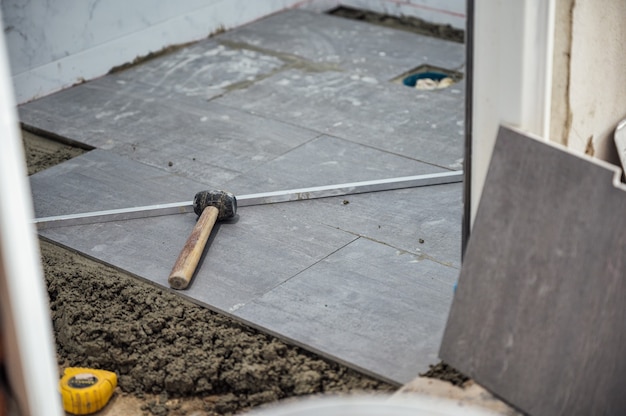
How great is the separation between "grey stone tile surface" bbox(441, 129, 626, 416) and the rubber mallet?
4.28 feet

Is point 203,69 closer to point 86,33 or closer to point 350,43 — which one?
point 86,33

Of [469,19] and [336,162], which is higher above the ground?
[469,19]

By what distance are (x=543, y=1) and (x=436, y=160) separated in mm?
2242

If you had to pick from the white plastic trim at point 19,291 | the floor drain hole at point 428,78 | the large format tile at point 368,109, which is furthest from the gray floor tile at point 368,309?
the floor drain hole at point 428,78

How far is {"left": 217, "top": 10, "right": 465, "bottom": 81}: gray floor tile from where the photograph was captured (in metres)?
6.21

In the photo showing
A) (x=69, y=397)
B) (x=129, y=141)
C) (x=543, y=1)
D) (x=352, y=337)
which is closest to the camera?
(x=543, y=1)

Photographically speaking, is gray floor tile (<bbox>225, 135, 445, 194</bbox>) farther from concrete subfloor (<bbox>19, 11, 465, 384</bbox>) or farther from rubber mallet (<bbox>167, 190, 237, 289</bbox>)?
rubber mallet (<bbox>167, 190, 237, 289</bbox>)

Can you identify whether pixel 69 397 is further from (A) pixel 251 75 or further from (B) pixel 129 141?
(A) pixel 251 75

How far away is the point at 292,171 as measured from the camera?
15.6ft

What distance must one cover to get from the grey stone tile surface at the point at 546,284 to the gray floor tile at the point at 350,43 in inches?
130

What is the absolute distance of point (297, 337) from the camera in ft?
11.1

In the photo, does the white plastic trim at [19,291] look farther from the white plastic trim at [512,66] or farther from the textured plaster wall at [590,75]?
the textured plaster wall at [590,75]

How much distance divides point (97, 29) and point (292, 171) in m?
2.08

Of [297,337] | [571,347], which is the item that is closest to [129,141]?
[297,337]
